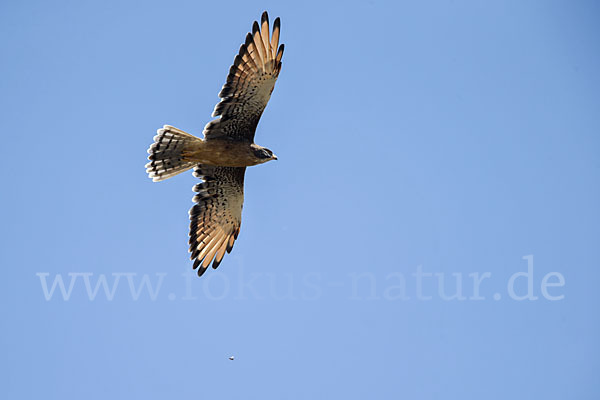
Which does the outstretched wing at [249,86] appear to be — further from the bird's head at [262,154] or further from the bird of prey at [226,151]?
the bird's head at [262,154]

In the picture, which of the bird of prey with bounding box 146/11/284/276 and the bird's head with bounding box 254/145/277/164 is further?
the bird's head with bounding box 254/145/277/164

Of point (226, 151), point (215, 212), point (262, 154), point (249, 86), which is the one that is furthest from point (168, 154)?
point (249, 86)

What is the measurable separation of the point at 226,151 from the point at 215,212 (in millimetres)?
1585

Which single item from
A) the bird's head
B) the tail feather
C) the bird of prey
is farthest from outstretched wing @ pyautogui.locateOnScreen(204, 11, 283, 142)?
the tail feather

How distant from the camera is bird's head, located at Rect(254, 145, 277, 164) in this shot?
1244cm

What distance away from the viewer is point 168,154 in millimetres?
12672

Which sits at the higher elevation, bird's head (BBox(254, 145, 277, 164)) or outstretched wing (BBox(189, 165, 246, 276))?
bird's head (BBox(254, 145, 277, 164))

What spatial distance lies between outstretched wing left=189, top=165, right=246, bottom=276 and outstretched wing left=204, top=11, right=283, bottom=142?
1108 mm

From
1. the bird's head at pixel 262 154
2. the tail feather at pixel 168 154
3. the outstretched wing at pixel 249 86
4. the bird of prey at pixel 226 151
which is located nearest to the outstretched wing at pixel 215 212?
the bird of prey at pixel 226 151

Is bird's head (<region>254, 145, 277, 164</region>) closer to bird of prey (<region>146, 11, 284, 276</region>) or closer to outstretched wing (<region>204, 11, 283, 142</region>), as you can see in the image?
bird of prey (<region>146, 11, 284, 276</region>)

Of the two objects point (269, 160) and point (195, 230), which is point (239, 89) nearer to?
point (269, 160)

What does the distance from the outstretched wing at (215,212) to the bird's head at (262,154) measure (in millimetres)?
975

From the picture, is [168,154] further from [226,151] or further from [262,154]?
[262,154]

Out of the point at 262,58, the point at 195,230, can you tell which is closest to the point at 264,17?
the point at 262,58
